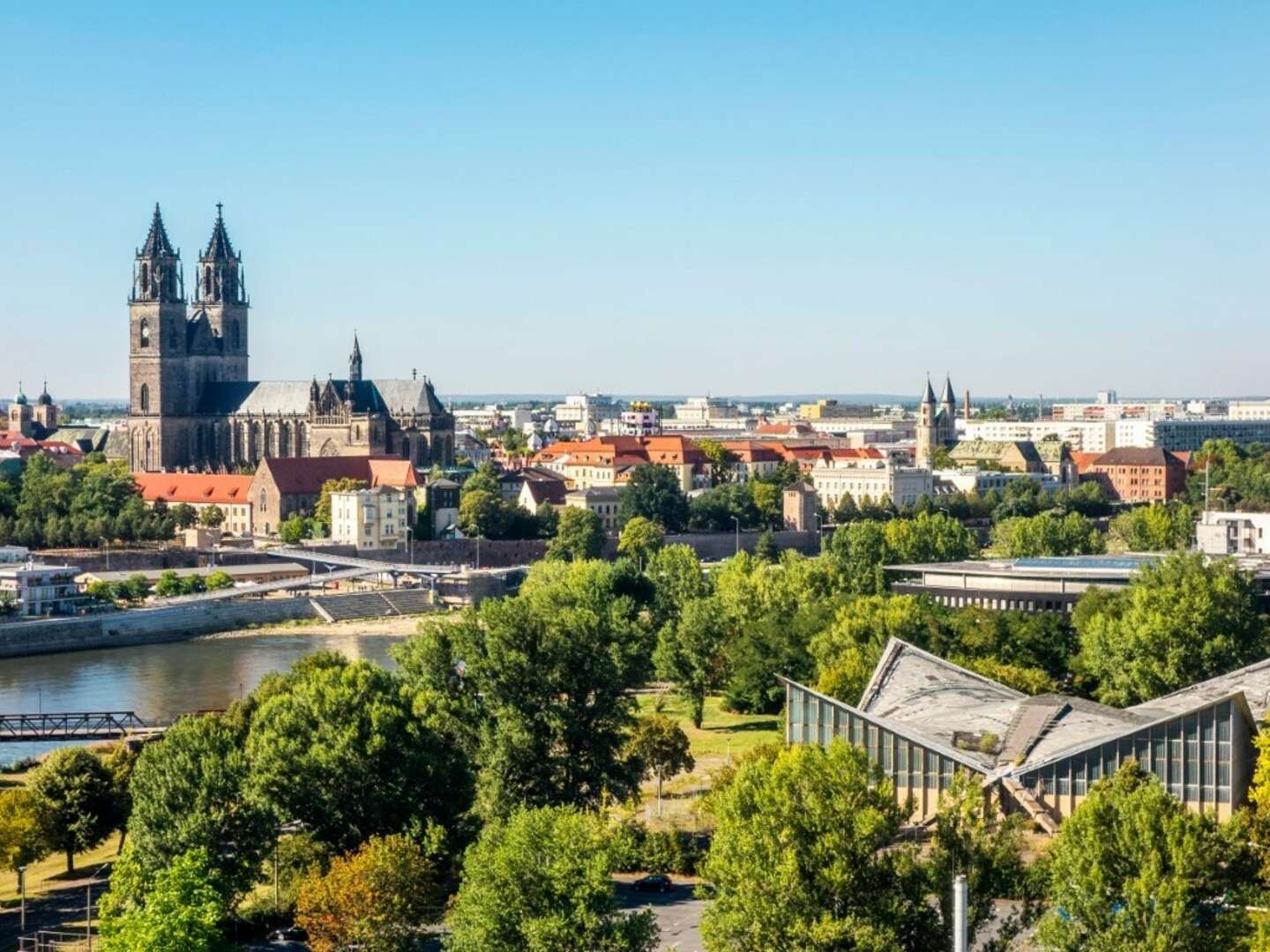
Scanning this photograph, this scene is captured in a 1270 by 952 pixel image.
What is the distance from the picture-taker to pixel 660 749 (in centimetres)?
3241

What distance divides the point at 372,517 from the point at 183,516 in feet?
28.5

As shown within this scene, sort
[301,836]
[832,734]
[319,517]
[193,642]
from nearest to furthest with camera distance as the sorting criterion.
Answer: [301,836] → [832,734] → [193,642] → [319,517]

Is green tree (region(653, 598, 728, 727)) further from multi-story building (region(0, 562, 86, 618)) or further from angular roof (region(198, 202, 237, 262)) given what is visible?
angular roof (region(198, 202, 237, 262))

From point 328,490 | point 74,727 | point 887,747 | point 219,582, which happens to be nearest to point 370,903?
point 887,747

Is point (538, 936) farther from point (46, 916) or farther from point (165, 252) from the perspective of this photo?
point (165, 252)

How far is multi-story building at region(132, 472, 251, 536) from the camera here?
85.0 m

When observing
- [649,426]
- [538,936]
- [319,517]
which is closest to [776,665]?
[538,936]

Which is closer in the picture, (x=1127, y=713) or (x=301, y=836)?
(x=301, y=836)

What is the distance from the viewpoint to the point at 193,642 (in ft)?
196

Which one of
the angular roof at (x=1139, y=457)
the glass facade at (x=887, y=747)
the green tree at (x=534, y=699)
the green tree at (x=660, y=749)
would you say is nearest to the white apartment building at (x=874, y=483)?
the angular roof at (x=1139, y=457)

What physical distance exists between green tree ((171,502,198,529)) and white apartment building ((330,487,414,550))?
6.04 meters

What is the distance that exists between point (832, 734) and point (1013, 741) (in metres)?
2.46

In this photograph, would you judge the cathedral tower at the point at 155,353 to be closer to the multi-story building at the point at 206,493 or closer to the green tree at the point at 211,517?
the multi-story building at the point at 206,493

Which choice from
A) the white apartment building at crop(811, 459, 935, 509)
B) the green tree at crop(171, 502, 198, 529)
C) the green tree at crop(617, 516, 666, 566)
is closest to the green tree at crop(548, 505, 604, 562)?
the green tree at crop(617, 516, 666, 566)
